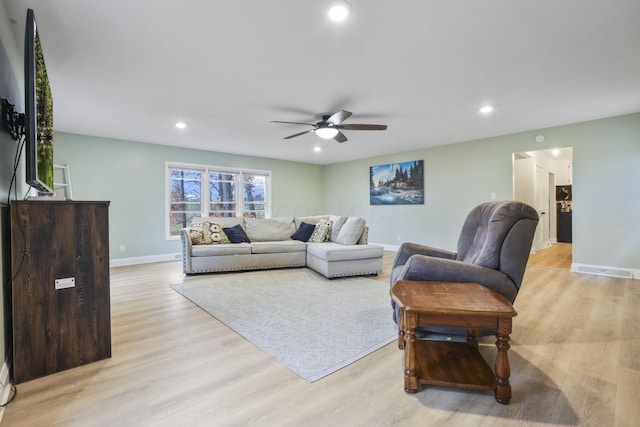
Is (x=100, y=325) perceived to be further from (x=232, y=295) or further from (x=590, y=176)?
(x=590, y=176)

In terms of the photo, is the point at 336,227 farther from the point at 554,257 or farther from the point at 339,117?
the point at 554,257

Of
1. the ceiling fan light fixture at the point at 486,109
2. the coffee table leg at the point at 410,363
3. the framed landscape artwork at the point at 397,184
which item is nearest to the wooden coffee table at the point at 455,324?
the coffee table leg at the point at 410,363

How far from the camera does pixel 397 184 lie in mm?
6773

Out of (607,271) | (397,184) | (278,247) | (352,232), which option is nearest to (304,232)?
(278,247)

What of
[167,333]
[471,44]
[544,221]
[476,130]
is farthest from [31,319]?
[544,221]

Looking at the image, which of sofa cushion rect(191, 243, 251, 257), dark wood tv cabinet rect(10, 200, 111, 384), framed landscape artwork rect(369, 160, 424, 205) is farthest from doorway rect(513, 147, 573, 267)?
dark wood tv cabinet rect(10, 200, 111, 384)

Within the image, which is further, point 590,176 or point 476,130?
point 476,130

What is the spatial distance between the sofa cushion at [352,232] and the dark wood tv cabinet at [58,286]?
120 inches

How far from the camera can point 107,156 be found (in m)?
5.19

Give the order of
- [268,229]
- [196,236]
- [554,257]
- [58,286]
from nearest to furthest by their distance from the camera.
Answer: [58,286]
[196,236]
[268,229]
[554,257]

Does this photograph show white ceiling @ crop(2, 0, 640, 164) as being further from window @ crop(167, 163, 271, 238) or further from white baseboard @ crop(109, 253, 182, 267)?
white baseboard @ crop(109, 253, 182, 267)

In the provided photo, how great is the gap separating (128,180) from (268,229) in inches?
112

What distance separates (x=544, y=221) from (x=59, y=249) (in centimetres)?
898

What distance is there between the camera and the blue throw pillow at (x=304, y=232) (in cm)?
500
